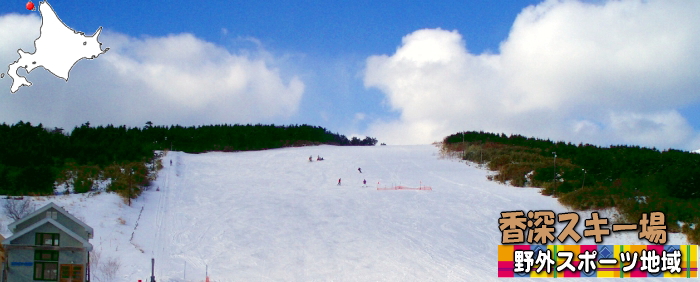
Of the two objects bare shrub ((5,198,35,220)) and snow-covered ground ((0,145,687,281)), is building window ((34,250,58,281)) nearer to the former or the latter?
snow-covered ground ((0,145,687,281))

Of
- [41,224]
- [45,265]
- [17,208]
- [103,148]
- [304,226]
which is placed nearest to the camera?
[41,224]

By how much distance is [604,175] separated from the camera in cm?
3588

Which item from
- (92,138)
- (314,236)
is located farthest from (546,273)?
Result: (92,138)

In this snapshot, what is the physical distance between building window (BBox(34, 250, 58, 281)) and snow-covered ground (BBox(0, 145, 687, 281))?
430cm

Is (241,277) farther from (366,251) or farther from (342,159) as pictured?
(342,159)

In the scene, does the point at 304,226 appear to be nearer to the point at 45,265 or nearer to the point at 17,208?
the point at 17,208

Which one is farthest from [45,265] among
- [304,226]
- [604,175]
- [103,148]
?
[604,175]

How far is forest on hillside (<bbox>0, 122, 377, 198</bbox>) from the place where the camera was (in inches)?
1000

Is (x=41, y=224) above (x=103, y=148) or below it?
below

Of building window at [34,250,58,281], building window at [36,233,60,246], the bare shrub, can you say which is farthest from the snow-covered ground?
building window at [36,233,60,246]

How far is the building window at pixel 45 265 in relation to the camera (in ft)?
Result: 35.9

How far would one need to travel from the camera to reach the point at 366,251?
68.6ft

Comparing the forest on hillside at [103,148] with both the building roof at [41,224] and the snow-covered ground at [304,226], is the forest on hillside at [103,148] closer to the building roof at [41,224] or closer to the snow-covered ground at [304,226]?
the snow-covered ground at [304,226]

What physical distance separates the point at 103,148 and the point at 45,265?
2819 cm
